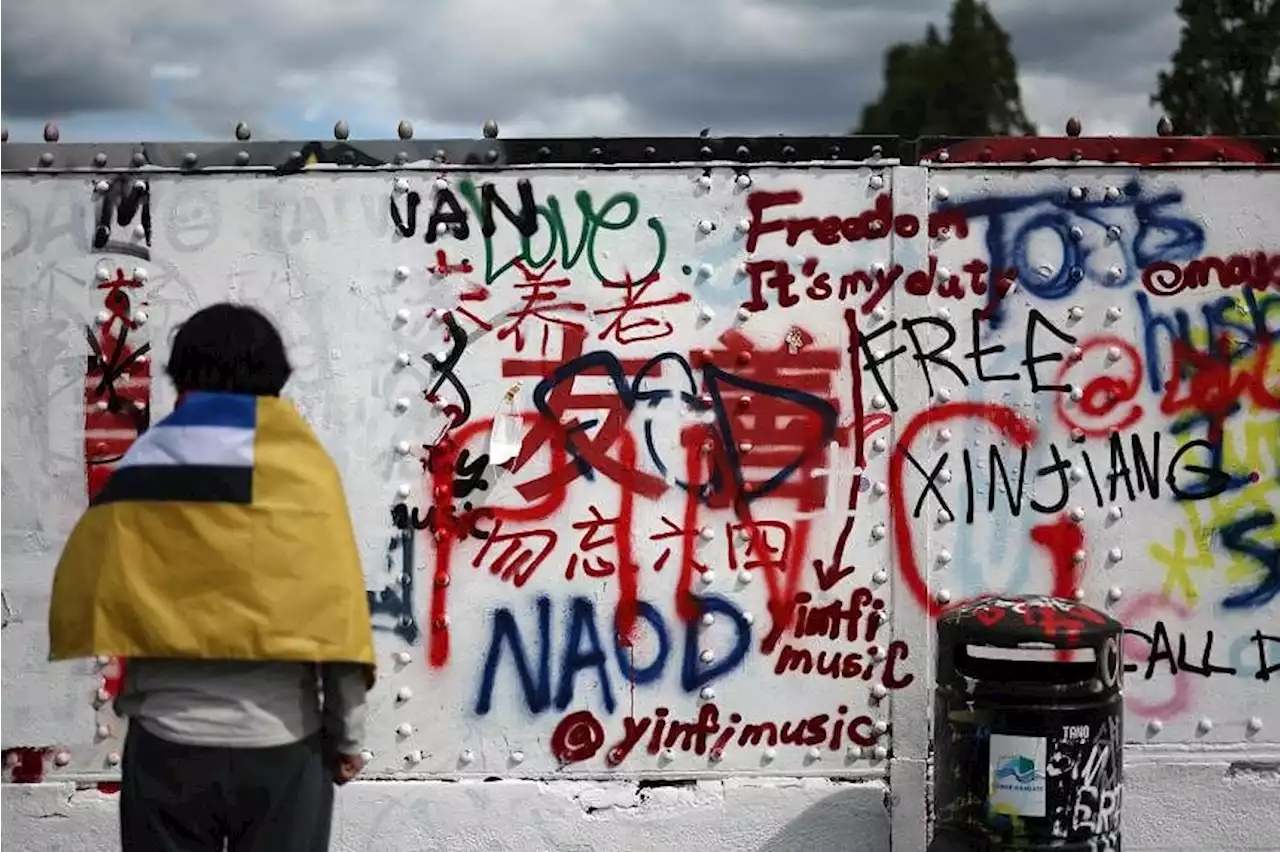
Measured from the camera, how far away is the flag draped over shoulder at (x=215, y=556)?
3.27 m

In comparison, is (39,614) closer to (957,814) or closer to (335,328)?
(335,328)

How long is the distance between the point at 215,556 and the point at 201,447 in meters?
0.24

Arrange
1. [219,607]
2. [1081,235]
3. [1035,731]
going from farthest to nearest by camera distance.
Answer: [1081,235] → [1035,731] → [219,607]

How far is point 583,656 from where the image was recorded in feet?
16.5

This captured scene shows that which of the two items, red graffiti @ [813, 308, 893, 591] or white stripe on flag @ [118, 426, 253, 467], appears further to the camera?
red graffiti @ [813, 308, 893, 591]

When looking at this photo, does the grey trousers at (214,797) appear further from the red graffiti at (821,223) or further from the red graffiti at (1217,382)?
the red graffiti at (1217,382)

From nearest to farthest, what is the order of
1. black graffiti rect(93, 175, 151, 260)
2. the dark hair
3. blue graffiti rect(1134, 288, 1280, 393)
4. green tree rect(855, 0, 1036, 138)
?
the dark hair
black graffiti rect(93, 175, 151, 260)
blue graffiti rect(1134, 288, 1280, 393)
green tree rect(855, 0, 1036, 138)

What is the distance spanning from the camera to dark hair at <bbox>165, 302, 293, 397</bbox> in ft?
11.2

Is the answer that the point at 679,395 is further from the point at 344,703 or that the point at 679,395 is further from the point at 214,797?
the point at 214,797

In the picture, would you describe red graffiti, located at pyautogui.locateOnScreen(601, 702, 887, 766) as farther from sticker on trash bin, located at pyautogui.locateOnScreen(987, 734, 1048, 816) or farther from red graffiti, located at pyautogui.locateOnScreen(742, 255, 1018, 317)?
red graffiti, located at pyautogui.locateOnScreen(742, 255, 1018, 317)

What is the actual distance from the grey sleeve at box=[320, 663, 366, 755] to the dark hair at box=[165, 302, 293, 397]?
650mm

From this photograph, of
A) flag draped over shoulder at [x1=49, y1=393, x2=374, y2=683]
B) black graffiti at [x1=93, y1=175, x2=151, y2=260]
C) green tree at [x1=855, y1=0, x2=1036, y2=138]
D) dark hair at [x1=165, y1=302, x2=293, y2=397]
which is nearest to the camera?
flag draped over shoulder at [x1=49, y1=393, x2=374, y2=683]

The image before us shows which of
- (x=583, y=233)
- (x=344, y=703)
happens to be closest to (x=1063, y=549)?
(x=583, y=233)

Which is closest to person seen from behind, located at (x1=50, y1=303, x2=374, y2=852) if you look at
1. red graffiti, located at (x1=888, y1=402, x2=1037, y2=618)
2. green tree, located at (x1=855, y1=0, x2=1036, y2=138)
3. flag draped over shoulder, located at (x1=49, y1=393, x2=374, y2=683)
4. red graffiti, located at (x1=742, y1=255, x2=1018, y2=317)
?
flag draped over shoulder, located at (x1=49, y1=393, x2=374, y2=683)
